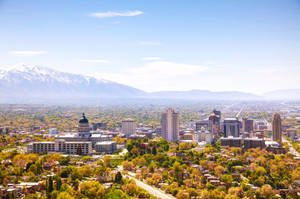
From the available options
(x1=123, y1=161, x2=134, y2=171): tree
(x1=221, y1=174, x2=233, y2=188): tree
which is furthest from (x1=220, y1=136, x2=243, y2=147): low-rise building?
(x1=221, y1=174, x2=233, y2=188): tree

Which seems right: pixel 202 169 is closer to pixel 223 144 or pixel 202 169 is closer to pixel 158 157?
pixel 158 157

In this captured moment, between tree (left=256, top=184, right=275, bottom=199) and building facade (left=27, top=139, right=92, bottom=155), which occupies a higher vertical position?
building facade (left=27, top=139, right=92, bottom=155)

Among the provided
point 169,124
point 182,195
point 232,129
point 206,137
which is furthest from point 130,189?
point 232,129

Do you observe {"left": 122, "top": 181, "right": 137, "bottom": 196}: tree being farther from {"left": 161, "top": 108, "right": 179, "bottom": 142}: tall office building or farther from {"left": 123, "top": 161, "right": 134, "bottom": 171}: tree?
{"left": 161, "top": 108, "right": 179, "bottom": 142}: tall office building

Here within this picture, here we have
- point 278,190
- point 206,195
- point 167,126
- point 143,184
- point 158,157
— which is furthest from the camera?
point 167,126

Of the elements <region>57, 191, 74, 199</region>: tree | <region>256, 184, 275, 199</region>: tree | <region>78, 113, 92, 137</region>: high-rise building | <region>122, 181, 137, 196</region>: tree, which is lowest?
<region>256, 184, 275, 199</region>: tree

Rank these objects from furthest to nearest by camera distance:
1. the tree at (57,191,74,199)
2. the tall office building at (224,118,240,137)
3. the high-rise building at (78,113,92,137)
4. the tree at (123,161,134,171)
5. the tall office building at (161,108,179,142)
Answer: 1. the tall office building at (224,118,240,137)
2. the tall office building at (161,108,179,142)
3. the high-rise building at (78,113,92,137)
4. the tree at (123,161,134,171)
5. the tree at (57,191,74,199)

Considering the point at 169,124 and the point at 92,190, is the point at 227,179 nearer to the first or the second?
the point at 92,190

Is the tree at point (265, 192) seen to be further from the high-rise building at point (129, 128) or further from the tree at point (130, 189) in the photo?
the high-rise building at point (129, 128)

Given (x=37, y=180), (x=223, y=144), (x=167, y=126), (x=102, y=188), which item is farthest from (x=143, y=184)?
(x=167, y=126)
